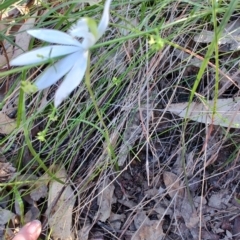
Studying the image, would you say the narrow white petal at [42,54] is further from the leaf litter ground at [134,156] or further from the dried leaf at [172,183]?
the dried leaf at [172,183]

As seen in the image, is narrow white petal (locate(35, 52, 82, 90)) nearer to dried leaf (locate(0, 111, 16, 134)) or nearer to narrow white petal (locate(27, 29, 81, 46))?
narrow white petal (locate(27, 29, 81, 46))

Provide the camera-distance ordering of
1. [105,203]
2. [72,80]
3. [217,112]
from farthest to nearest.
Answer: [105,203] → [217,112] → [72,80]

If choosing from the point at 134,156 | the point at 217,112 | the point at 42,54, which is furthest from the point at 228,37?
the point at 42,54

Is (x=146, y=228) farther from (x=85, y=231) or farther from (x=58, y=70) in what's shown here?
(x=58, y=70)

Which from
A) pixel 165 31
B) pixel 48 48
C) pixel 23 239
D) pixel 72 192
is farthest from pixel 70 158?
pixel 48 48

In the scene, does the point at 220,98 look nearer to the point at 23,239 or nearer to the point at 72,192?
the point at 72,192

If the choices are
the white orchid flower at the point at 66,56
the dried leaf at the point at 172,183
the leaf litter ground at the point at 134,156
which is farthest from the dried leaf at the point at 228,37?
the white orchid flower at the point at 66,56

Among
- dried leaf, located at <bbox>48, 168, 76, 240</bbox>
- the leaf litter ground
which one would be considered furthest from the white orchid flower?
dried leaf, located at <bbox>48, 168, 76, 240</bbox>
